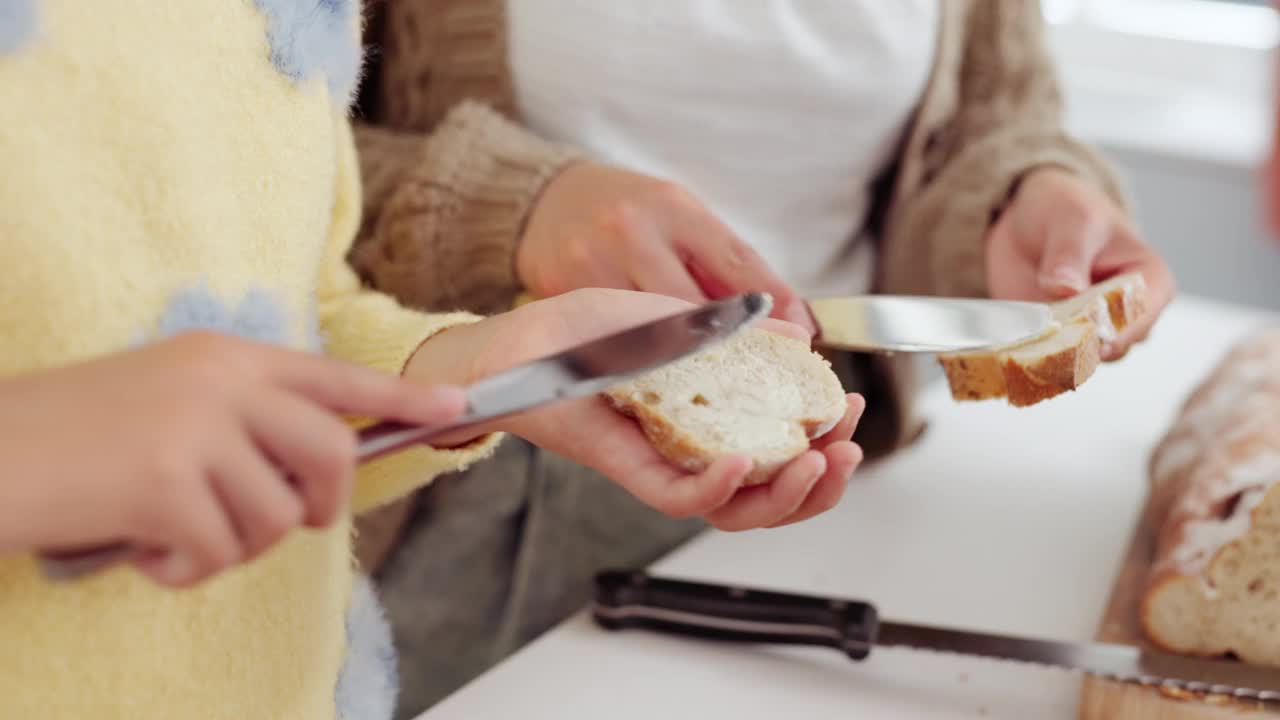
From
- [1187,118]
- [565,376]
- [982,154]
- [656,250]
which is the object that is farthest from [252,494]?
[1187,118]

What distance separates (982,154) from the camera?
1028mm

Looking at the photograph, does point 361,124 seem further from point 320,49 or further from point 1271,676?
point 1271,676

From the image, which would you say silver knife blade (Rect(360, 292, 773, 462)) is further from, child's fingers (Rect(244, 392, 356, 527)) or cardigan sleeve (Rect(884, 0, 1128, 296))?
cardigan sleeve (Rect(884, 0, 1128, 296))

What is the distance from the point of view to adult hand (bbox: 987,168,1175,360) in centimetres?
83

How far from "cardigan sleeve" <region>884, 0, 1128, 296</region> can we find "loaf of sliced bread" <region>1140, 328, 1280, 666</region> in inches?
8.2

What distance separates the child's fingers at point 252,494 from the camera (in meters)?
0.34

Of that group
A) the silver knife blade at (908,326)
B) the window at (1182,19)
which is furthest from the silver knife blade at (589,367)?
the window at (1182,19)

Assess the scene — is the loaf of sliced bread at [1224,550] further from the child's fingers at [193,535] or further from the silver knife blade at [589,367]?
the child's fingers at [193,535]

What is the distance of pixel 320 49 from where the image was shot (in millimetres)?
521

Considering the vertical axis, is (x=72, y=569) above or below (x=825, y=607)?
above

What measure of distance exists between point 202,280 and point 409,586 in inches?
21.3

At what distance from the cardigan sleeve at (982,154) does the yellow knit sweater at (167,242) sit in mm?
573

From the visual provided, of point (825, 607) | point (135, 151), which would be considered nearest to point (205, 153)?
point (135, 151)

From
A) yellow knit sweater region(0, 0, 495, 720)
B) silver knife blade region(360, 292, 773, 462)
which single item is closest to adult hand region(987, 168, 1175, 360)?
silver knife blade region(360, 292, 773, 462)
